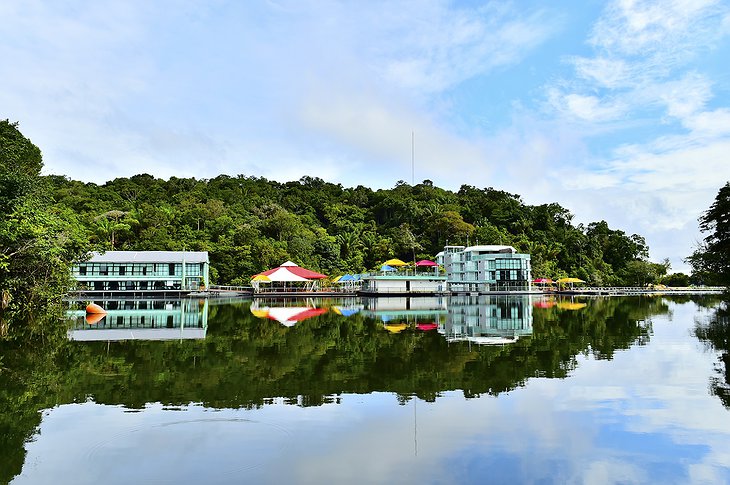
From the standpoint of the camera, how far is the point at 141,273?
46281mm

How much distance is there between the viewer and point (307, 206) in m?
74.2

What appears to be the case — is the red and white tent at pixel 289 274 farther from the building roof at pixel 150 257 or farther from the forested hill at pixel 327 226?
the building roof at pixel 150 257

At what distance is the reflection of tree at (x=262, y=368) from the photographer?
7.57m

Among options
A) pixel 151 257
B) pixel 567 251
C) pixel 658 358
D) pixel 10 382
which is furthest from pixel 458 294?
pixel 10 382

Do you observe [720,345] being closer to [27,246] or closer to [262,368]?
[262,368]

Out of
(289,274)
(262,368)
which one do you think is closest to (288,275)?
(289,274)

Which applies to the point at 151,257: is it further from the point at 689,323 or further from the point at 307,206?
the point at 689,323

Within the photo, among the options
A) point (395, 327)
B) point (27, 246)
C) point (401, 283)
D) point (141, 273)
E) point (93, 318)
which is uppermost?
point (27, 246)

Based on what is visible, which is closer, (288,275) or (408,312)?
(408,312)

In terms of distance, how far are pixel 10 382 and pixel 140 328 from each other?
903 centimetres

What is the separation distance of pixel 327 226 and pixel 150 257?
2803cm

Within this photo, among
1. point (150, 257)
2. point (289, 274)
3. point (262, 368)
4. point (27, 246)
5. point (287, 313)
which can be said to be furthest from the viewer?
point (150, 257)

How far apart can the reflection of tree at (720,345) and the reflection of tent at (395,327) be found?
29.3 ft

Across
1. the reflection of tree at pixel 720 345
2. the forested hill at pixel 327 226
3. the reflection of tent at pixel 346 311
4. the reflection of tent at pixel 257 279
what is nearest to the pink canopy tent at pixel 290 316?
the reflection of tent at pixel 346 311
